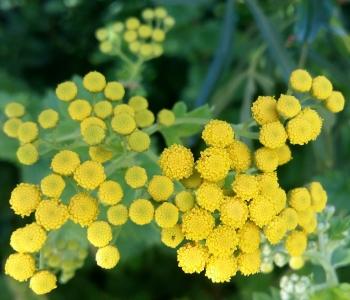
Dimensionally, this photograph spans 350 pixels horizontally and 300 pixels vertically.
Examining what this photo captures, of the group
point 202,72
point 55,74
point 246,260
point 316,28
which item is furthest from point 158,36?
point 55,74

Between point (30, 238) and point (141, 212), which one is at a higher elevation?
point (141, 212)

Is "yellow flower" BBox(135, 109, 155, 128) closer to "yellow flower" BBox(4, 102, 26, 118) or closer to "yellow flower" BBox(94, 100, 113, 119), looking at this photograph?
"yellow flower" BBox(94, 100, 113, 119)

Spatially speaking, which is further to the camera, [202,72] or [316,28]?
[202,72]

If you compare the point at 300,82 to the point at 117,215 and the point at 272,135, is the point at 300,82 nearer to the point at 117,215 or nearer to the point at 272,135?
the point at 272,135

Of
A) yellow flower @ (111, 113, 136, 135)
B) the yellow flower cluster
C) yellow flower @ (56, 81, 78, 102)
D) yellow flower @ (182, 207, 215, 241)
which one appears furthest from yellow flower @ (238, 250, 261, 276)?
the yellow flower cluster

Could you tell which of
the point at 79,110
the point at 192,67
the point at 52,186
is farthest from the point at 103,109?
the point at 192,67

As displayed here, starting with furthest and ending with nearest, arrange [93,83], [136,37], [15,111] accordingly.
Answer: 1. [136,37]
2. [15,111]
3. [93,83]

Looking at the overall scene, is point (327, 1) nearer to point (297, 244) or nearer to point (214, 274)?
point (297, 244)
